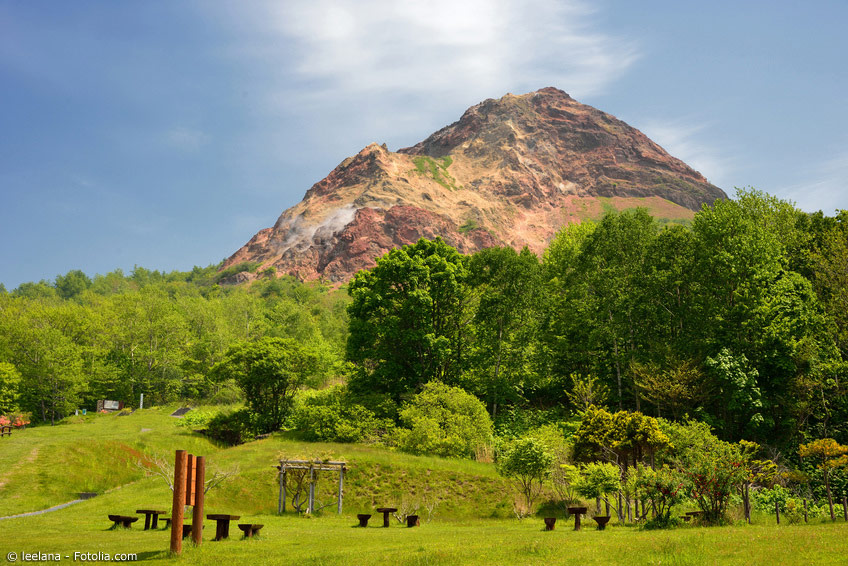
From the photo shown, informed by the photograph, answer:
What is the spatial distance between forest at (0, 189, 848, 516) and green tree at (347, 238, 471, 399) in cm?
18

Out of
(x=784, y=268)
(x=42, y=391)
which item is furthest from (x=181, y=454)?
(x=42, y=391)

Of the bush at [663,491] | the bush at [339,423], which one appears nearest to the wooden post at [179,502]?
the bush at [663,491]

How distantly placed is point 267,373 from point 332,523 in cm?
2558

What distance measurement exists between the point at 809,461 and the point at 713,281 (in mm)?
12806

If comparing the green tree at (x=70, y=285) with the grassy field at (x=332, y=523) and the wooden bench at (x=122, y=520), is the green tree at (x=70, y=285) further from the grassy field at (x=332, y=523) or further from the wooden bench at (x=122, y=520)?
the wooden bench at (x=122, y=520)

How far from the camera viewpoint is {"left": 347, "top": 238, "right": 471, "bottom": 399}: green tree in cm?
4747

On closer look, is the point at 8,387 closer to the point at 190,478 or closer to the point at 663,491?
the point at 190,478

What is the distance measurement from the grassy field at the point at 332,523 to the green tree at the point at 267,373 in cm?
540

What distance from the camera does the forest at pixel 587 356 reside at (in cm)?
3522

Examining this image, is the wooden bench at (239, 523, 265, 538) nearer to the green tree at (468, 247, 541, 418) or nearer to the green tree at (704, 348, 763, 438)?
the green tree at (704, 348, 763, 438)

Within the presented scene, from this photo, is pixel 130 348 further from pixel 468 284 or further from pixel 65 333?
pixel 468 284

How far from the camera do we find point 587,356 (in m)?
46.5

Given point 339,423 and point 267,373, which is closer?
point 339,423

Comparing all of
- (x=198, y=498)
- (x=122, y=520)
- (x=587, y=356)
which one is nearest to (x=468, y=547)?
(x=198, y=498)
